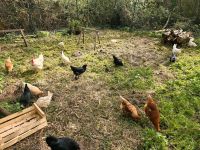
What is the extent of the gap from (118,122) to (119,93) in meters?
1.31

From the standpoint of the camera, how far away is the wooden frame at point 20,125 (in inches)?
224

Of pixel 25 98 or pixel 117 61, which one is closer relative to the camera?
Answer: pixel 25 98

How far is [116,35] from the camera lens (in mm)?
13039

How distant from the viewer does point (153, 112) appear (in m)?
6.26

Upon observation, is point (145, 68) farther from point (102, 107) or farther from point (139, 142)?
point (139, 142)

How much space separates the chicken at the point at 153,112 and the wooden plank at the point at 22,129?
2105 mm

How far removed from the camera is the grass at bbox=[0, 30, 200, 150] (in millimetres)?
6176

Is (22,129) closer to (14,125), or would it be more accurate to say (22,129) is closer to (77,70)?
(14,125)

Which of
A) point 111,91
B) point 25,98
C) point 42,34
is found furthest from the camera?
point 42,34

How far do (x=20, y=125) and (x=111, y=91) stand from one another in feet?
8.76

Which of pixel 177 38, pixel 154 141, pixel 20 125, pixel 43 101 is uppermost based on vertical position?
pixel 177 38

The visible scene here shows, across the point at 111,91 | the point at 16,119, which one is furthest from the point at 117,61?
the point at 16,119

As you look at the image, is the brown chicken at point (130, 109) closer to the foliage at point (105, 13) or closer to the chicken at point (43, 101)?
the chicken at point (43, 101)

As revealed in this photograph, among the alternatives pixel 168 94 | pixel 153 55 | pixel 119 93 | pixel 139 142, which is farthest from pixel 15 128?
pixel 153 55
